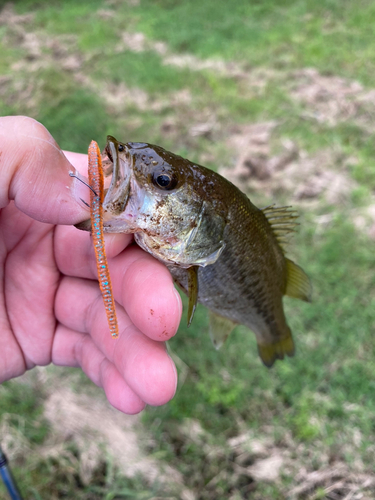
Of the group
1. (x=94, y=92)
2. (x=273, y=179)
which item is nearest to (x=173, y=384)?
(x=273, y=179)

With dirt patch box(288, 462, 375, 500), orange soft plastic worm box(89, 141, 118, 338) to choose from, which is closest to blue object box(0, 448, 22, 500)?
orange soft plastic worm box(89, 141, 118, 338)

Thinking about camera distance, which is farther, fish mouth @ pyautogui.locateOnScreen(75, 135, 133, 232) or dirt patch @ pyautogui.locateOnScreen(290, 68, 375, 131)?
dirt patch @ pyautogui.locateOnScreen(290, 68, 375, 131)

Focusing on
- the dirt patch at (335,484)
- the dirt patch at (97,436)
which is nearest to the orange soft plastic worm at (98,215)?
the dirt patch at (97,436)

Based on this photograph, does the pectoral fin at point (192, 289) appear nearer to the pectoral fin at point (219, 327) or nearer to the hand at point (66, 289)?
the hand at point (66, 289)

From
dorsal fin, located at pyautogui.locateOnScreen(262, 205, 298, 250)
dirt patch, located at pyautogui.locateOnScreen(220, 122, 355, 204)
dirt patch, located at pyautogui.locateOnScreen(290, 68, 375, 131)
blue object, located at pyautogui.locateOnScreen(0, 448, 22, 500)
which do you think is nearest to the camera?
dorsal fin, located at pyautogui.locateOnScreen(262, 205, 298, 250)

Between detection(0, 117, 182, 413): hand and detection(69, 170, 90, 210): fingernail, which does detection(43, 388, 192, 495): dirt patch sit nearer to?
detection(0, 117, 182, 413): hand

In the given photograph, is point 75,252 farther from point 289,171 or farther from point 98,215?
point 289,171

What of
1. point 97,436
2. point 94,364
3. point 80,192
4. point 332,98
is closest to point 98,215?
point 80,192
